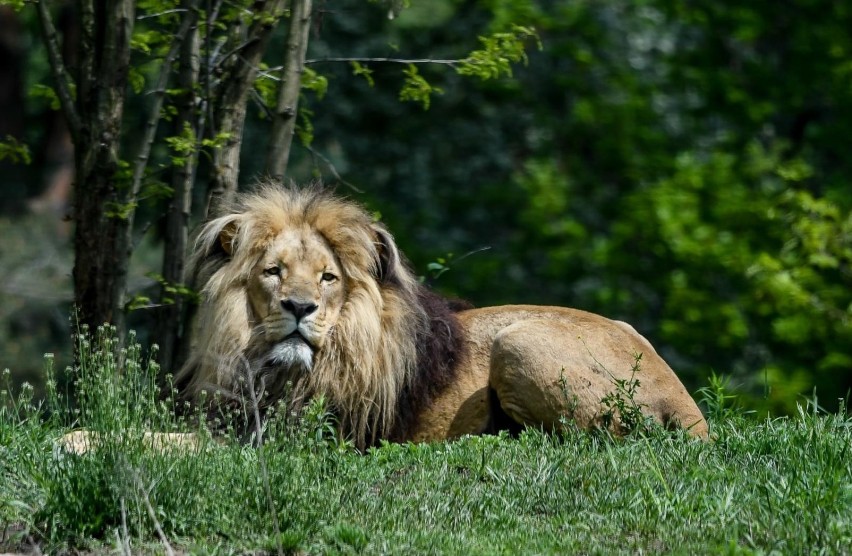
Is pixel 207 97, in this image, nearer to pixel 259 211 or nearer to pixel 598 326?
pixel 259 211

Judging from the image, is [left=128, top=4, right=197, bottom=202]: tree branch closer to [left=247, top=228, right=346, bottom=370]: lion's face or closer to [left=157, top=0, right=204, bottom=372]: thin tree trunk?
[left=157, top=0, right=204, bottom=372]: thin tree trunk

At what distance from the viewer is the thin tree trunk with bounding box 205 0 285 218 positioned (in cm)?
782

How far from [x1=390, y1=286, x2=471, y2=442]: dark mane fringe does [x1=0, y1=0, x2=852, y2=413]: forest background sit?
29.4 feet

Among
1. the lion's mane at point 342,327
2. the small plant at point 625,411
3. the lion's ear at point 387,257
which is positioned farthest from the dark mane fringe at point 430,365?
the small plant at point 625,411

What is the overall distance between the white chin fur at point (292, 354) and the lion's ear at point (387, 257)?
649 millimetres

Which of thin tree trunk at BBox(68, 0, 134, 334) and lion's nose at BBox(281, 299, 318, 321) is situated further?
thin tree trunk at BBox(68, 0, 134, 334)

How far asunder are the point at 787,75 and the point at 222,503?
14.6 m

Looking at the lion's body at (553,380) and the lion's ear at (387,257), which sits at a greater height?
the lion's ear at (387,257)

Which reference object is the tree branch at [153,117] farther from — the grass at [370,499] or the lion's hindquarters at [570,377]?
the lion's hindquarters at [570,377]

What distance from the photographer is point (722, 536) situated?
4.79 metres

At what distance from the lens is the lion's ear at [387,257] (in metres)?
7.18

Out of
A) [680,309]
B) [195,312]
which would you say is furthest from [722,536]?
[680,309]

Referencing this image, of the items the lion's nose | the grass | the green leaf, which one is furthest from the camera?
the green leaf

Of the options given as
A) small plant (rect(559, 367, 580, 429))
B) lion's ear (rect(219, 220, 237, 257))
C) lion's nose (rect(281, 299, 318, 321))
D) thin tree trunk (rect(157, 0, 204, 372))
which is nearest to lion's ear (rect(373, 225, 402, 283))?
lion's nose (rect(281, 299, 318, 321))
